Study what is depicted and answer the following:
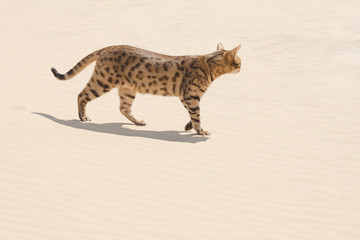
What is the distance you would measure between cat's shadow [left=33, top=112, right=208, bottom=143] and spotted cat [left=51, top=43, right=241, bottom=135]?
0.17 metres

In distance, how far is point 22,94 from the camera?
8766mm

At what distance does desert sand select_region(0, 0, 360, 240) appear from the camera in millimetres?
5090

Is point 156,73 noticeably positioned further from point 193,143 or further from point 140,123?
point 193,143

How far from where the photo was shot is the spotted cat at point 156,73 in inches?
305

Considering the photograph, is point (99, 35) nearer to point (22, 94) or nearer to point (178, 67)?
point (22, 94)

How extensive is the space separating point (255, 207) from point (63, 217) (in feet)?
6.01

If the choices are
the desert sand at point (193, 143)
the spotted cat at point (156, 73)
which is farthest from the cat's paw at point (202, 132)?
the desert sand at point (193, 143)

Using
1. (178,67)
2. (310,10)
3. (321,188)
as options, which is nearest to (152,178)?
(321,188)

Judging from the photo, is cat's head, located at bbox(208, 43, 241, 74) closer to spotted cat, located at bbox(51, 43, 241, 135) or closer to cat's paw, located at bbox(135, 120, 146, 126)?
spotted cat, located at bbox(51, 43, 241, 135)

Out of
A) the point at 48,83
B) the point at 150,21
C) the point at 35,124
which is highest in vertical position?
the point at 150,21

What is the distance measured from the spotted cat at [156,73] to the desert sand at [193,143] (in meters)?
0.47

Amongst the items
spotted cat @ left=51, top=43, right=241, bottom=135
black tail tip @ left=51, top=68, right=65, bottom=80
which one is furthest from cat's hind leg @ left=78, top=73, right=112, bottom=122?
black tail tip @ left=51, top=68, right=65, bottom=80

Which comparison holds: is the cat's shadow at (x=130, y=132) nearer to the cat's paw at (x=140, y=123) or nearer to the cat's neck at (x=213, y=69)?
the cat's paw at (x=140, y=123)

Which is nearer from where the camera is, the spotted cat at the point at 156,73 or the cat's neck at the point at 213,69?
the spotted cat at the point at 156,73
